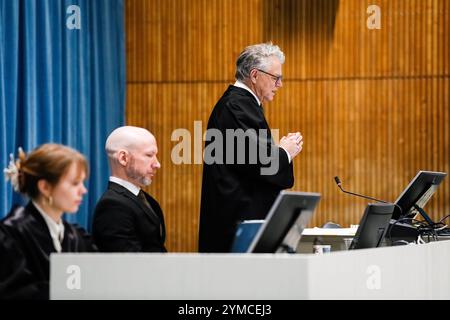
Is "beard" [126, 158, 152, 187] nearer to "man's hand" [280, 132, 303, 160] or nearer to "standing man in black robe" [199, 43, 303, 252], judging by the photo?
"standing man in black robe" [199, 43, 303, 252]

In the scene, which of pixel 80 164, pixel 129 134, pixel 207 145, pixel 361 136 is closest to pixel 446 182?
pixel 361 136

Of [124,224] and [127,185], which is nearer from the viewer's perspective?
[124,224]

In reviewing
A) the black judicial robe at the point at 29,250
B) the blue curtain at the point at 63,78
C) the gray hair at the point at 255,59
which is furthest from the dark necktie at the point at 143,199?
the blue curtain at the point at 63,78

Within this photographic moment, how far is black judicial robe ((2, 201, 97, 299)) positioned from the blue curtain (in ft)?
8.11

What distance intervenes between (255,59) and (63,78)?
7.06 feet

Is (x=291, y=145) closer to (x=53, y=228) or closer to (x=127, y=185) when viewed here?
(x=127, y=185)

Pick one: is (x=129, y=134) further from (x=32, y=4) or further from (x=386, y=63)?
(x=386, y=63)

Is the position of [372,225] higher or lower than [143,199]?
lower

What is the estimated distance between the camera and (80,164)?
2.67 m

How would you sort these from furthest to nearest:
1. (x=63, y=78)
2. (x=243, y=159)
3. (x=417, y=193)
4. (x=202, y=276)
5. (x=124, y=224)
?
1. (x=63, y=78)
2. (x=417, y=193)
3. (x=243, y=159)
4. (x=124, y=224)
5. (x=202, y=276)

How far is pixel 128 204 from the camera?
319 cm

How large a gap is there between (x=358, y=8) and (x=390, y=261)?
447 cm

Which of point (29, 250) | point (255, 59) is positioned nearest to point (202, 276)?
point (29, 250)

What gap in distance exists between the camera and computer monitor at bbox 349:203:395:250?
3270 millimetres
